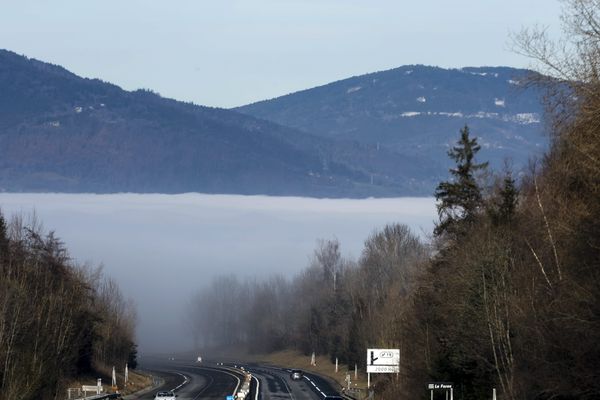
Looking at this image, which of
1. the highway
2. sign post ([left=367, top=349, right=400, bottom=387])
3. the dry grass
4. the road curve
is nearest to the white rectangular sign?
sign post ([left=367, top=349, right=400, bottom=387])

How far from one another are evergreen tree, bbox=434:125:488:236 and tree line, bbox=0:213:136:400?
23.4m

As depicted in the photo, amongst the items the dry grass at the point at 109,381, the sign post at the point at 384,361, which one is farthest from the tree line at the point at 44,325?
the sign post at the point at 384,361

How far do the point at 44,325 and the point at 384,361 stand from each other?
67.0ft

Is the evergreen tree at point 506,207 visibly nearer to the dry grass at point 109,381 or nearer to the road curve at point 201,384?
the road curve at point 201,384

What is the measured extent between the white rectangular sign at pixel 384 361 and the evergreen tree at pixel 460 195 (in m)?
7.67

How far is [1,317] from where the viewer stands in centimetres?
5712

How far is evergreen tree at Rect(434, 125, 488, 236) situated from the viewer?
246 ft

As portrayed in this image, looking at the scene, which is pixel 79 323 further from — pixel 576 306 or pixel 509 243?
pixel 576 306

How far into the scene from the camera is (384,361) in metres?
75.2

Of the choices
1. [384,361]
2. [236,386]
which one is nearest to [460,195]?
[384,361]

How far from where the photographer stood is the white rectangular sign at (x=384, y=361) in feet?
245

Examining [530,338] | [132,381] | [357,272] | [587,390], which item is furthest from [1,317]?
[357,272]

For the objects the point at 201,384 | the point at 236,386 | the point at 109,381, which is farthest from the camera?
the point at 201,384

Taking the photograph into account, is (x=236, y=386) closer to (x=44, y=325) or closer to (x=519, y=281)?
(x=44, y=325)
